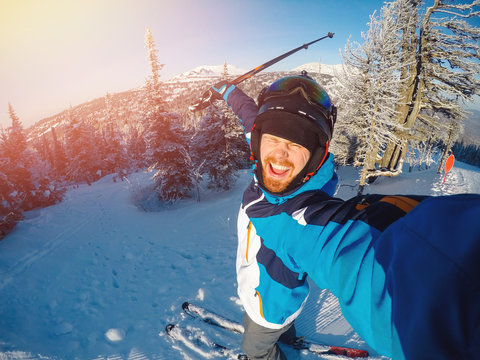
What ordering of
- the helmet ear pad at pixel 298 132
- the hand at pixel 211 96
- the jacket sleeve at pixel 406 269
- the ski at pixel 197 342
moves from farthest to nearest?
the hand at pixel 211 96 < the ski at pixel 197 342 < the helmet ear pad at pixel 298 132 < the jacket sleeve at pixel 406 269

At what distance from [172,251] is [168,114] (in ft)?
35.3

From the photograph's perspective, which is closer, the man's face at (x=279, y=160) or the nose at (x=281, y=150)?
the man's face at (x=279, y=160)

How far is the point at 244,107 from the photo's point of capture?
397 cm

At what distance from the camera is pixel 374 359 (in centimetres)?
306

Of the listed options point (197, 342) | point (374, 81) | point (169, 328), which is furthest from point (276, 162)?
point (374, 81)

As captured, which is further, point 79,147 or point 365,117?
point 79,147

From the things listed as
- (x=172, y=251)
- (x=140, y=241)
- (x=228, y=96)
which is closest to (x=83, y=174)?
(x=140, y=241)

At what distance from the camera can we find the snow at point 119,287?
3.72 metres

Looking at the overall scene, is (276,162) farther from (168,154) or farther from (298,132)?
(168,154)

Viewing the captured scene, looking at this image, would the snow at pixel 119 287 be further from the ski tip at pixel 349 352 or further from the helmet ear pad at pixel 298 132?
the helmet ear pad at pixel 298 132

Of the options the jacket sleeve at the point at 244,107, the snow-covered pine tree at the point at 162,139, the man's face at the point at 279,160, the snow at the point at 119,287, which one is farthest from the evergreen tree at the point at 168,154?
the man's face at the point at 279,160

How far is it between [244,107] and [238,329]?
421 centimetres

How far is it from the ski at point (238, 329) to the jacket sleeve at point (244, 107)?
3.50 m

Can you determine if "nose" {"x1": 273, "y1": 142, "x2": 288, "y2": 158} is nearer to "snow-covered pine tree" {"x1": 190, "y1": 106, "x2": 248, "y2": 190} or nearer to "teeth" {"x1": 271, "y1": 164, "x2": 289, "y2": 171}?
"teeth" {"x1": 271, "y1": 164, "x2": 289, "y2": 171}
